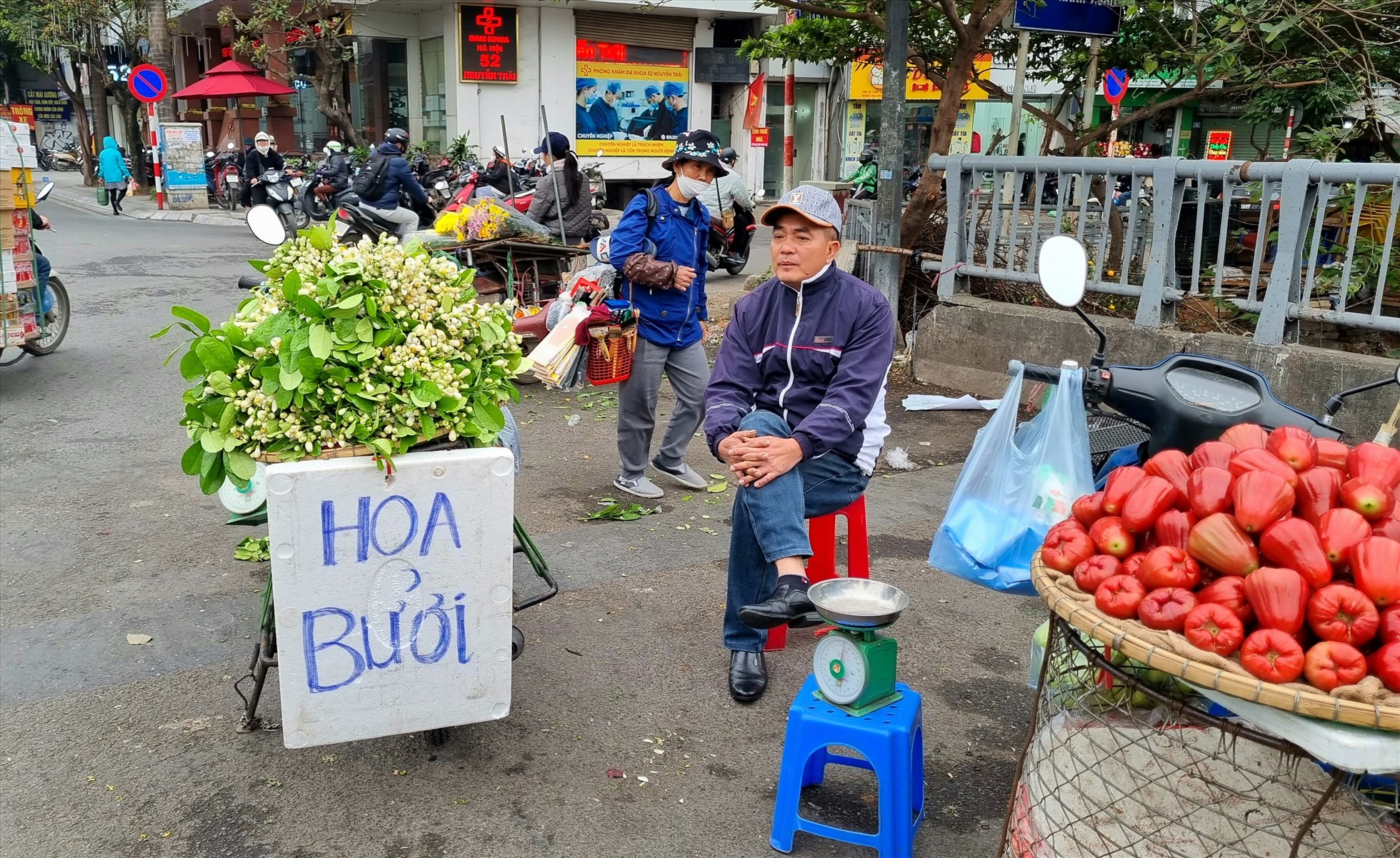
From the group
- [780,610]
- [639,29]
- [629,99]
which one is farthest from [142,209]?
[780,610]

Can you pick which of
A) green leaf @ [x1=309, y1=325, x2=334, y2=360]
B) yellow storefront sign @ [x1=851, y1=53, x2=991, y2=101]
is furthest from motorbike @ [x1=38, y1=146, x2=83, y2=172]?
green leaf @ [x1=309, y1=325, x2=334, y2=360]

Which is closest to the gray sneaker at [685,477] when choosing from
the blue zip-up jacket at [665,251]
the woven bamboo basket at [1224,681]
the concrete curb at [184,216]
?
the blue zip-up jacket at [665,251]

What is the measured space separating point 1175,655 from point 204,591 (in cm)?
384

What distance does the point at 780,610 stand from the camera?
3219 mm

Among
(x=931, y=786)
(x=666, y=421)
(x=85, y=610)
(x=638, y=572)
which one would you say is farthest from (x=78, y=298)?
(x=931, y=786)

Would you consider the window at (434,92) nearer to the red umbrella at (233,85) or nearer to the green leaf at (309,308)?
the red umbrella at (233,85)

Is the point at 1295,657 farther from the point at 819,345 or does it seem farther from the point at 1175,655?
the point at 819,345

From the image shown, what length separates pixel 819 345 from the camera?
3635 mm

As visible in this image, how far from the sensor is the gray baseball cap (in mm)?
3529

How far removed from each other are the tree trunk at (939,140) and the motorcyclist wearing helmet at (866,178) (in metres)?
3.48

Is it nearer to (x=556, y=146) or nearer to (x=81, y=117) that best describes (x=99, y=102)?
(x=81, y=117)

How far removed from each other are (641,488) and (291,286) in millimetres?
3135

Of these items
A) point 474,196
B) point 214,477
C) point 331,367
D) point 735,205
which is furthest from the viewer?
point 474,196

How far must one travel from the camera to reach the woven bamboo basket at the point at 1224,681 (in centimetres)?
180
